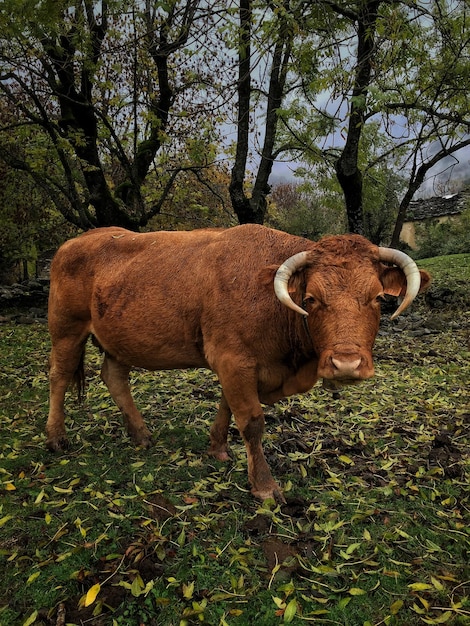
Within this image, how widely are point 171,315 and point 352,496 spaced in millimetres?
2514

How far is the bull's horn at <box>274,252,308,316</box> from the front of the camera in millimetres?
3484

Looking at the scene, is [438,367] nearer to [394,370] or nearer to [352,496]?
[394,370]

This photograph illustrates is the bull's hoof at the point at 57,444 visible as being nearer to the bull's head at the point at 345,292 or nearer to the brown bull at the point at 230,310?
the brown bull at the point at 230,310

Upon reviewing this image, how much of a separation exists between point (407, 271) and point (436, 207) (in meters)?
A: 51.3

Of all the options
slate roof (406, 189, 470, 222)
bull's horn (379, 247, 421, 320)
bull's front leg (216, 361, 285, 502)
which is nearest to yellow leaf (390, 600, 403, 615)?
bull's front leg (216, 361, 285, 502)

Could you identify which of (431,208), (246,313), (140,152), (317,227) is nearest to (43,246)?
(140,152)

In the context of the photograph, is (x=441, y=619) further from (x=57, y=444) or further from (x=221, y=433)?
(x=57, y=444)

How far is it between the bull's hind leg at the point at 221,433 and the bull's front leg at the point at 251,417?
723 millimetres

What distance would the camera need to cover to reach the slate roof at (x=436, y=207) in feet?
152

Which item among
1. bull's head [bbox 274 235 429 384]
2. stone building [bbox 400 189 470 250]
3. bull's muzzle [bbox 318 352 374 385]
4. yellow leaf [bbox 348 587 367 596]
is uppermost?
stone building [bbox 400 189 470 250]

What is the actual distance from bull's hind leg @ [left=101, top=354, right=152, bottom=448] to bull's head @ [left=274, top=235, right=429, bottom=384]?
2777 mm

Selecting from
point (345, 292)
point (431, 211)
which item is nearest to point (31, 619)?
point (345, 292)

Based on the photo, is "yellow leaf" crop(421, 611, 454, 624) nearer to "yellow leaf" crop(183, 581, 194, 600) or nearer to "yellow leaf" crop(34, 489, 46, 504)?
"yellow leaf" crop(183, 581, 194, 600)

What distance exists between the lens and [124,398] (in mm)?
5641
